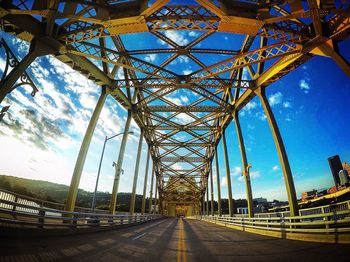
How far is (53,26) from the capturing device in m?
11.8

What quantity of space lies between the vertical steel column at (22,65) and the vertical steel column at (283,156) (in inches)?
646

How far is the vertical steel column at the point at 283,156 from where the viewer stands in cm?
1200

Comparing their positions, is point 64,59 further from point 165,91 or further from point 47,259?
point 47,259

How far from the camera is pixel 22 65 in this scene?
417 inches

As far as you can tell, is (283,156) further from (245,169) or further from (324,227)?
(324,227)

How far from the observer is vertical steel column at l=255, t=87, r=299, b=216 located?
12000 millimetres

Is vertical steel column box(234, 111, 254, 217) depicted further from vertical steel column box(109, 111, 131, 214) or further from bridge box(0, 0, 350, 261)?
vertical steel column box(109, 111, 131, 214)

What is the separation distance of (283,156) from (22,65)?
1762cm

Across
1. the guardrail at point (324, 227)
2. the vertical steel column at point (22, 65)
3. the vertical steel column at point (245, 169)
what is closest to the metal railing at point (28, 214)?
the vertical steel column at point (22, 65)

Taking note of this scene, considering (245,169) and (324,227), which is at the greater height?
(245,169)

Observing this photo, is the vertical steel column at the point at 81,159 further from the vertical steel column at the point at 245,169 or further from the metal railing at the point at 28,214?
the vertical steel column at the point at 245,169

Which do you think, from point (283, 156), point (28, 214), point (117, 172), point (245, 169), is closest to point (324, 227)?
point (283, 156)

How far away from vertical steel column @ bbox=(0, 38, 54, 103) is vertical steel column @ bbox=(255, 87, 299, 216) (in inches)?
646

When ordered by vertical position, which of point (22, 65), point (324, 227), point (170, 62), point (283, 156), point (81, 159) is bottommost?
point (324, 227)
